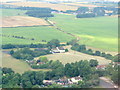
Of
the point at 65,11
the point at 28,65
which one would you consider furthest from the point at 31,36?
the point at 65,11

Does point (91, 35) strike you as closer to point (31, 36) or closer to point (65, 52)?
point (31, 36)

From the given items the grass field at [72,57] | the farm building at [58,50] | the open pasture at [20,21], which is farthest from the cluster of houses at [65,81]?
the open pasture at [20,21]

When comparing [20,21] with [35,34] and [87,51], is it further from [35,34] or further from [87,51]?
[87,51]

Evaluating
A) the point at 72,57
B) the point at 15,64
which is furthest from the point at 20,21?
the point at 15,64

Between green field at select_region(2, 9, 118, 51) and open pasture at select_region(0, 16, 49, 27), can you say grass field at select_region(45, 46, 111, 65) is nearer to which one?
green field at select_region(2, 9, 118, 51)

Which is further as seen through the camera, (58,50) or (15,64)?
(58,50)

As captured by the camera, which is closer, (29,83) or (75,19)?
(29,83)

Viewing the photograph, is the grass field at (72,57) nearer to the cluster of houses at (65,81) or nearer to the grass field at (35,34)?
the cluster of houses at (65,81)
